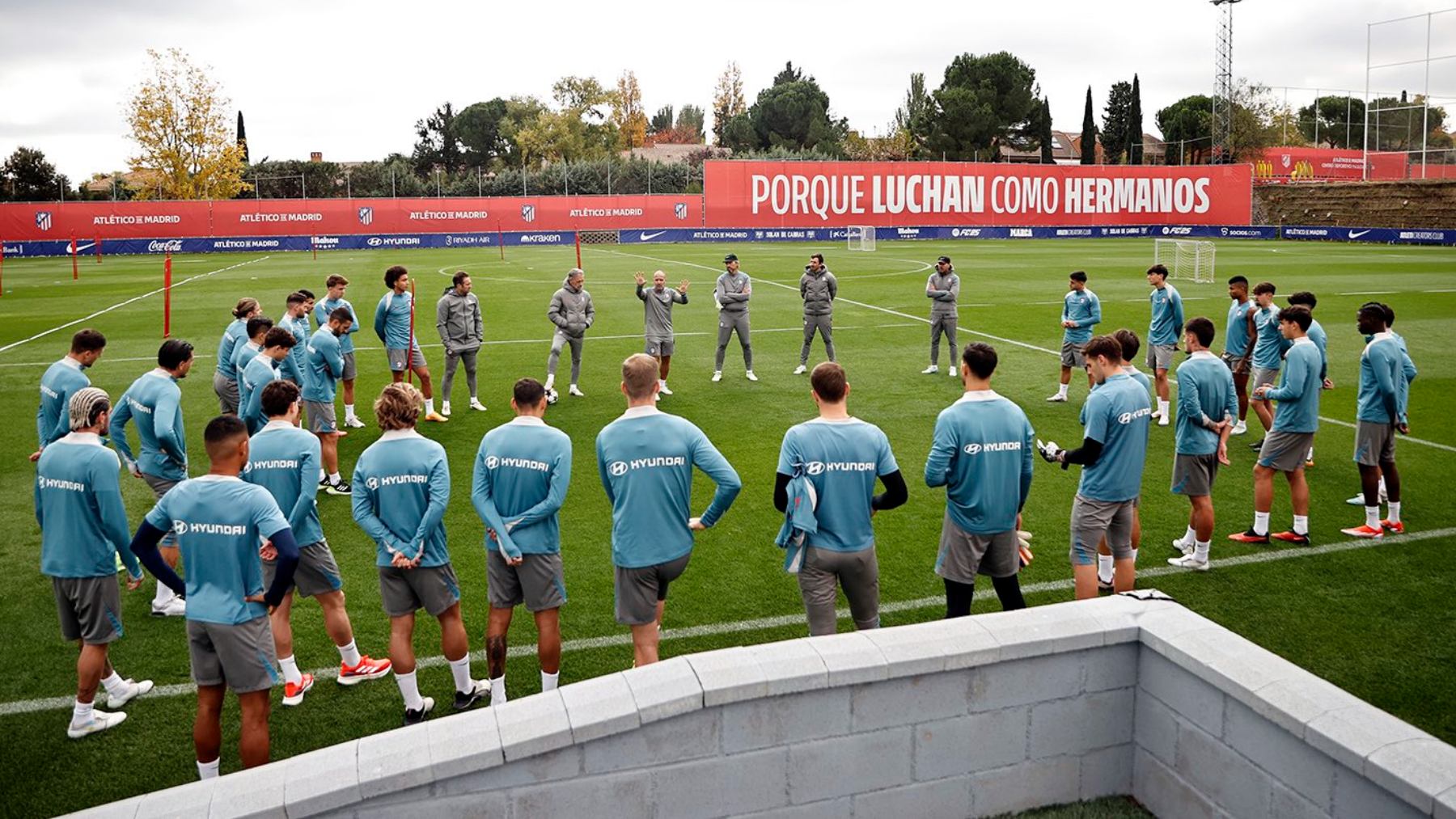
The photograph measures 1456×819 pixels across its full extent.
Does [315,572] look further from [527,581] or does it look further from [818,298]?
[818,298]

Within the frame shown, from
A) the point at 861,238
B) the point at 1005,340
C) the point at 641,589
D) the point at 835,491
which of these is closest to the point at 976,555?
the point at 835,491

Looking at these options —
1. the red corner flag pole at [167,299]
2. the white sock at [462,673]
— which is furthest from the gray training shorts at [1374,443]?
the red corner flag pole at [167,299]

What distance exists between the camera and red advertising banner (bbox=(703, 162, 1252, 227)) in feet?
189

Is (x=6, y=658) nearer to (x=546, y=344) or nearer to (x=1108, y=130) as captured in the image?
(x=546, y=344)

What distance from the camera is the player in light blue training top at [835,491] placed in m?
6.19

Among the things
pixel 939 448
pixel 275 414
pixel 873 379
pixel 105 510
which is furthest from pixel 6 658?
pixel 873 379

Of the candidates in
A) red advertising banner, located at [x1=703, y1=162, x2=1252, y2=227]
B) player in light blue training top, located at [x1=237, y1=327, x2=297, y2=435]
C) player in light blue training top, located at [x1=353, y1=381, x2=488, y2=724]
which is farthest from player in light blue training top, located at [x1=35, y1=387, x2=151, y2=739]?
red advertising banner, located at [x1=703, y1=162, x2=1252, y2=227]

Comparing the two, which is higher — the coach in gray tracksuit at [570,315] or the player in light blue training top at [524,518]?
the coach in gray tracksuit at [570,315]

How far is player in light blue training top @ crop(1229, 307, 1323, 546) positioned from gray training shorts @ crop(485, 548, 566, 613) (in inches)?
261

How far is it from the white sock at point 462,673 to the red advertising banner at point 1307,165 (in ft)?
242

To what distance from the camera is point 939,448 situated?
21.9ft

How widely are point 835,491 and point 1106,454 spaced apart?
2566 millimetres

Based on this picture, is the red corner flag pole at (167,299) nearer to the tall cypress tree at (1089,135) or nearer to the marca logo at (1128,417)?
the marca logo at (1128,417)

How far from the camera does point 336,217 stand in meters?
55.3
